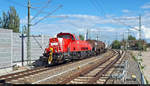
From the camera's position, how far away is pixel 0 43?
16.0 m

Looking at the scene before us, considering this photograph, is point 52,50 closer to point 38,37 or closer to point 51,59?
point 51,59

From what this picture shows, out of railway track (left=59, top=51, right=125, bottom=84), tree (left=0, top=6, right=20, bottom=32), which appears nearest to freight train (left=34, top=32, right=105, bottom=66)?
railway track (left=59, top=51, right=125, bottom=84)

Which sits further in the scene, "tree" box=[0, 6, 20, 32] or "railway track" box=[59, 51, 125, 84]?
"tree" box=[0, 6, 20, 32]

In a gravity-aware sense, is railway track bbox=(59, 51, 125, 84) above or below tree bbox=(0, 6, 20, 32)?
below

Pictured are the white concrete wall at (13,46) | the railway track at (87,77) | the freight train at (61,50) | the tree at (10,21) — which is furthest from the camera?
the tree at (10,21)

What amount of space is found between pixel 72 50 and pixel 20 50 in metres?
5.93

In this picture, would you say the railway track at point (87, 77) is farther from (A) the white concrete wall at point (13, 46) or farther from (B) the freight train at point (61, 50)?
(A) the white concrete wall at point (13, 46)

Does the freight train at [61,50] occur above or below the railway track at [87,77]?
above

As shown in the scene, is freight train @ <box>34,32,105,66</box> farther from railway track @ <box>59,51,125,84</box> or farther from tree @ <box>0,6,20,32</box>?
tree @ <box>0,6,20,32</box>

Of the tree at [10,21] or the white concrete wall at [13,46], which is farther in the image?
the tree at [10,21]

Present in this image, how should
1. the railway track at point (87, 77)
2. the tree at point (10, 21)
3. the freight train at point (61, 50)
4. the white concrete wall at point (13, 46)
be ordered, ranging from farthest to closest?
the tree at point (10, 21), the freight train at point (61, 50), the white concrete wall at point (13, 46), the railway track at point (87, 77)

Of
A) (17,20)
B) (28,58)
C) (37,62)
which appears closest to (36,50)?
(37,62)

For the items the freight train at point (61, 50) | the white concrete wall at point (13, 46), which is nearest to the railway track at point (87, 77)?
the freight train at point (61, 50)

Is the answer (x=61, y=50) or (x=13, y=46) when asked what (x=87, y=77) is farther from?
(x=13, y=46)
